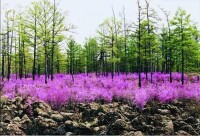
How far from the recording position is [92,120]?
1191cm

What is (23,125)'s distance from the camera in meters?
10.9

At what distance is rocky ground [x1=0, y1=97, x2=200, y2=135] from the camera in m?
10.5

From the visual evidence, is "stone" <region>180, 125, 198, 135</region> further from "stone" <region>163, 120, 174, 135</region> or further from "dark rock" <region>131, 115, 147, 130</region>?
"dark rock" <region>131, 115, 147, 130</region>

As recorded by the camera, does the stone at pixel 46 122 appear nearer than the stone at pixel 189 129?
Yes

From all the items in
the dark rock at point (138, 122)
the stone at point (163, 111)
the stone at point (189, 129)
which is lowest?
the stone at point (189, 129)

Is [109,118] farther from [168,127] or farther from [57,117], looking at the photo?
[168,127]

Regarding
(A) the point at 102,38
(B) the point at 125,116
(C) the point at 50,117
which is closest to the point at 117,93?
(B) the point at 125,116

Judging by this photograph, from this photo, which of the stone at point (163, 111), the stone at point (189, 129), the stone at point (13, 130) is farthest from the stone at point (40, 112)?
the stone at point (189, 129)

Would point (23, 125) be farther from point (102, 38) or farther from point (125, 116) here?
point (102, 38)

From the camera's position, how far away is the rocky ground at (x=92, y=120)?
1054cm

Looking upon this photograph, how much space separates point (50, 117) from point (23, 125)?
42.3 inches

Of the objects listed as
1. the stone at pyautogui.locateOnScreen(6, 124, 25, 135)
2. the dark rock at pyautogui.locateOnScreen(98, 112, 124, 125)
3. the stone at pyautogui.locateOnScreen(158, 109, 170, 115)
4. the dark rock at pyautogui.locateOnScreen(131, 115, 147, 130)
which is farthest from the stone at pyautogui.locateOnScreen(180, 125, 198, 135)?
the stone at pyautogui.locateOnScreen(6, 124, 25, 135)

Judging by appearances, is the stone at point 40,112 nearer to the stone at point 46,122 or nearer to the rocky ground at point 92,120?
the rocky ground at point 92,120

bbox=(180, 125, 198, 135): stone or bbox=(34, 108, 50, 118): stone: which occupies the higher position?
bbox=(34, 108, 50, 118): stone
